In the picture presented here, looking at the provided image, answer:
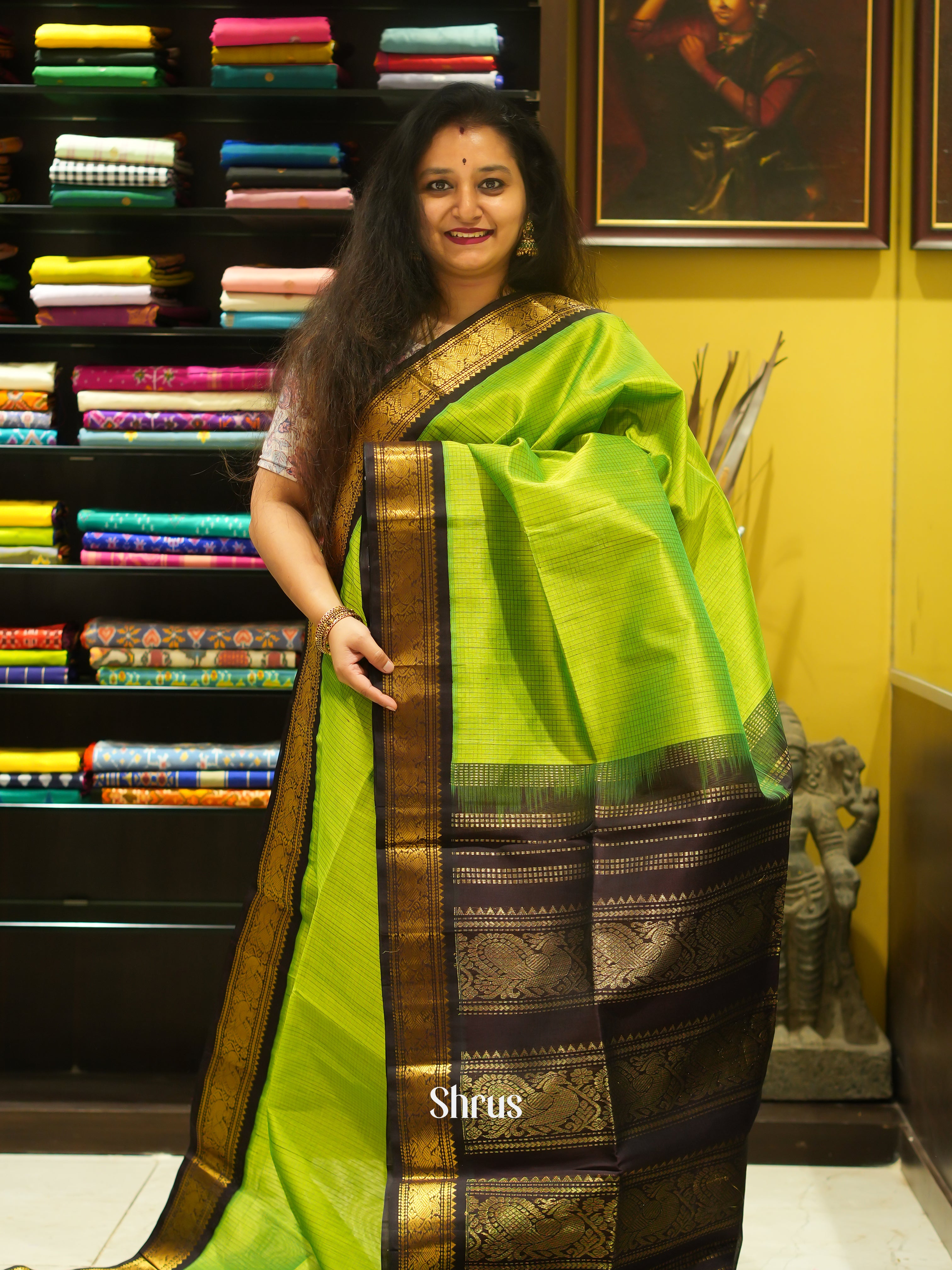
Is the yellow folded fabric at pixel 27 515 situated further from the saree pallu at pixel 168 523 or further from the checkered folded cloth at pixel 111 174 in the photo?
the checkered folded cloth at pixel 111 174

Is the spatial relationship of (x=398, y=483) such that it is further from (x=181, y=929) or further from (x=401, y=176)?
(x=181, y=929)

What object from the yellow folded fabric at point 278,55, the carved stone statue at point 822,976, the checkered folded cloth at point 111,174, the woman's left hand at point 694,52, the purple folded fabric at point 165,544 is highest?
the woman's left hand at point 694,52

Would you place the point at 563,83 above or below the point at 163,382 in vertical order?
above

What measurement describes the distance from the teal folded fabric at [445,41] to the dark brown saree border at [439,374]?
2.80 feet

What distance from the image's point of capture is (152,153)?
2389mm

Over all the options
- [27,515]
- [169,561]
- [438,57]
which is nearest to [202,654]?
[169,561]

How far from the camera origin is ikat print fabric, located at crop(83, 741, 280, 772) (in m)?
2.45

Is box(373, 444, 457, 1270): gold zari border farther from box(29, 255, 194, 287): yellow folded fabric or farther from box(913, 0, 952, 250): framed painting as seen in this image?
box(913, 0, 952, 250): framed painting

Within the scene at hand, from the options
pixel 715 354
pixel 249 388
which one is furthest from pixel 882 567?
pixel 249 388

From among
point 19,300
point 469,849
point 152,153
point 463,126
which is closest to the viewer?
point 469,849

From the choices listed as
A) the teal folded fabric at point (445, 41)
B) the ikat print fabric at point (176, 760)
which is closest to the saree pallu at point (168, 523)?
the ikat print fabric at point (176, 760)

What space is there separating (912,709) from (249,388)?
152 centimetres

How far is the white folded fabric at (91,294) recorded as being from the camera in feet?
7.93

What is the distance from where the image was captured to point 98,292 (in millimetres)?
2418
